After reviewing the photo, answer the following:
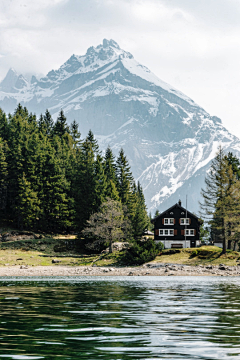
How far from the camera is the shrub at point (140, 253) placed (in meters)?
68.2

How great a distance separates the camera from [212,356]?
9.05 m

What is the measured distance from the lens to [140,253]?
Answer: 6944 cm

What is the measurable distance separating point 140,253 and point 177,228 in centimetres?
2406

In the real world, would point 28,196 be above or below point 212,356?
above

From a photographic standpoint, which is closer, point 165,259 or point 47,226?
point 165,259

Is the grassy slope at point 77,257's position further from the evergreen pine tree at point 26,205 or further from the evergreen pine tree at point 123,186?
the evergreen pine tree at point 123,186

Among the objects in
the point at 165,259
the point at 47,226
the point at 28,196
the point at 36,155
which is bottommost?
the point at 165,259

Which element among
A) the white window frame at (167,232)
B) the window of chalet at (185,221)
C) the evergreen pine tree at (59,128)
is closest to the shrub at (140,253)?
the white window frame at (167,232)

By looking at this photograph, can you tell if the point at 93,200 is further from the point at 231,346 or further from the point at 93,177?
the point at 231,346

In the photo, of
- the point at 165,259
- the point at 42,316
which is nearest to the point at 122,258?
the point at 165,259

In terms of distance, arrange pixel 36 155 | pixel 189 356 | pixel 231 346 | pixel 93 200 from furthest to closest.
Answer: pixel 36 155
pixel 93 200
pixel 231 346
pixel 189 356

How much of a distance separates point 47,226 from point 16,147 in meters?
18.8

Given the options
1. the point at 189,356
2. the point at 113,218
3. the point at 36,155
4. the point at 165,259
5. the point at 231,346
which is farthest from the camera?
the point at 36,155

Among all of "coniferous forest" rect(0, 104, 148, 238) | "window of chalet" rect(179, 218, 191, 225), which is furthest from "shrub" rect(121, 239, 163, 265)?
"window of chalet" rect(179, 218, 191, 225)
